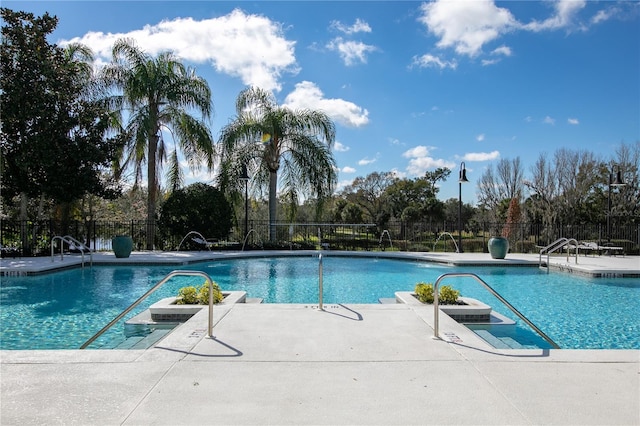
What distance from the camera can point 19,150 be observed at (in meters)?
13.4

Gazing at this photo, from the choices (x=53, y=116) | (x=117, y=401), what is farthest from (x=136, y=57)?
(x=117, y=401)

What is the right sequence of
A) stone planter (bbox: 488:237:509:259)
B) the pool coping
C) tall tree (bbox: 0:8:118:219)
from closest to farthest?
the pool coping → tall tree (bbox: 0:8:118:219) → stone planter (bbox: 488:237:509:259)

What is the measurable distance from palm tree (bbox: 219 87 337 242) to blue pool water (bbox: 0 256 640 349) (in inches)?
192

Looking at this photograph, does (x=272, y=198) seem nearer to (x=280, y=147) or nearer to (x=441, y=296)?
(x=280, y=147)

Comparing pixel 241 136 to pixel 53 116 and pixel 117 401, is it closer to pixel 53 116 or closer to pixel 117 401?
pixel 53 116

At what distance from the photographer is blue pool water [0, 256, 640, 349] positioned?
600 cm

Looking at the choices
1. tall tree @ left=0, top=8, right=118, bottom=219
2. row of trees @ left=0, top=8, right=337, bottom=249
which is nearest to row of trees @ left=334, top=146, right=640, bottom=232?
row of trees @ left=0, top=8, right=337, bottom=249

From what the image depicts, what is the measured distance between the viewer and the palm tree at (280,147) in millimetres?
17969

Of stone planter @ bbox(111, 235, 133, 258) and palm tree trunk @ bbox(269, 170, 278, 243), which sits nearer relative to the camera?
stone planter @ bbox(111, 235, 133, 258)

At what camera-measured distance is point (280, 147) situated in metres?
18.7

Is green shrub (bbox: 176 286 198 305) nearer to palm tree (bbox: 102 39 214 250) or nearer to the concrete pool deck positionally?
the concrete pool deck

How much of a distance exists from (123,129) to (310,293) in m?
11.3

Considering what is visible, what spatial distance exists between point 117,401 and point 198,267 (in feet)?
34.9

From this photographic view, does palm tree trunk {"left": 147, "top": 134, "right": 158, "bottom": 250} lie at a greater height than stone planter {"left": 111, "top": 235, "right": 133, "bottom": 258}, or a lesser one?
greater
